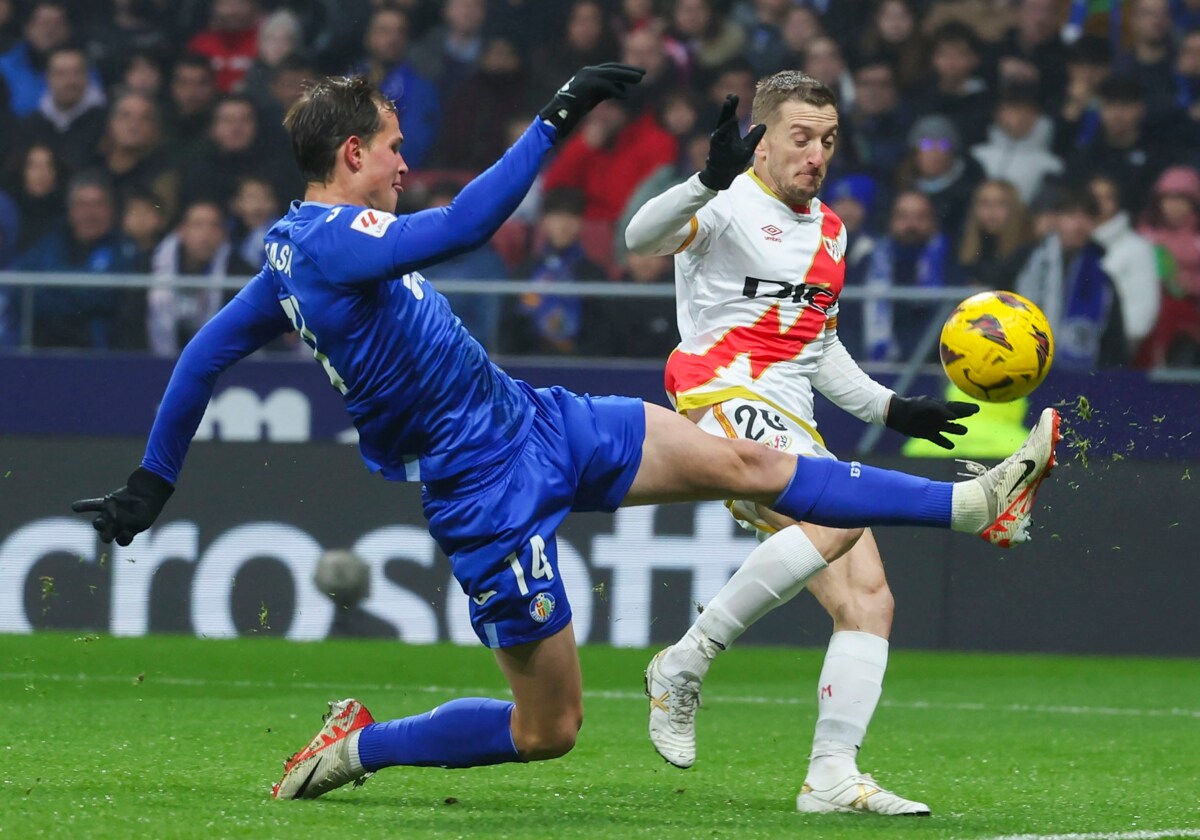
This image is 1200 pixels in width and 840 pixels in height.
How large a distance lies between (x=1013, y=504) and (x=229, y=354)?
1961mm

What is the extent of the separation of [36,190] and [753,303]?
25.3 feet

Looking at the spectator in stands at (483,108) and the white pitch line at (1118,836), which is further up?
the spectator in stands at (483,108)

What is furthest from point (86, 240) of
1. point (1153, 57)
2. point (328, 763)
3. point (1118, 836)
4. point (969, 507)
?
point (1118, 836)

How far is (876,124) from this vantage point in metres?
11.7

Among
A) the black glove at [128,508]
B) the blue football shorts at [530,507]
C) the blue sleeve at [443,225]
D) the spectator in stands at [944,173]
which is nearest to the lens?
the blue sleeve at [443,225]

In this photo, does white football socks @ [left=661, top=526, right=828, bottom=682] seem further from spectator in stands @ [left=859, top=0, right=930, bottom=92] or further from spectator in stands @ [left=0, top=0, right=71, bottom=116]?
spectator in stands @ [left=0, top=0, right=71, bottom=116]

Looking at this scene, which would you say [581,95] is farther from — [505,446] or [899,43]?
[899,43]

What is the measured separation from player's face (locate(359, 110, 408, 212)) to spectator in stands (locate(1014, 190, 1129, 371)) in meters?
5.98

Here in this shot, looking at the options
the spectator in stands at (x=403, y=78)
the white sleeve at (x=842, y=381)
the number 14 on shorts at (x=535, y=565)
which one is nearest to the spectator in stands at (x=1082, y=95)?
the spectator in stands at (x=403, y=78)

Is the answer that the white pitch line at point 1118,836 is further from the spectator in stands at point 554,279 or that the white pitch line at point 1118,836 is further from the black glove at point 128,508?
the spectator in stands at point 554,279

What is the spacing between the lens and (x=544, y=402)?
4.53 meters

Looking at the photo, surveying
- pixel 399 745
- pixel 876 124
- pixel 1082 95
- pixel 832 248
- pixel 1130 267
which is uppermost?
pixel 1082 95

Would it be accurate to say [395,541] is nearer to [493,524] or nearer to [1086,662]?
[1086,662]

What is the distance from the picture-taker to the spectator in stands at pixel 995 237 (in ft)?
34.0
